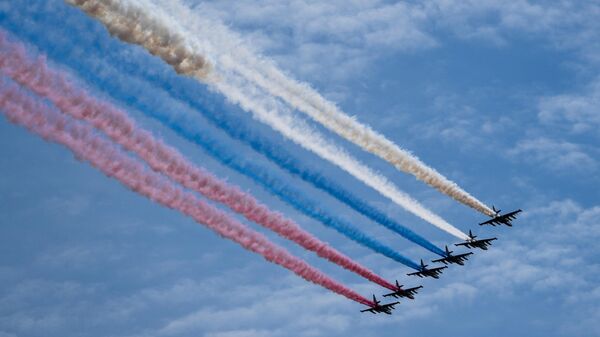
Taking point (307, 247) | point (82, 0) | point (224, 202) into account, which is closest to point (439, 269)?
point (307, 247)

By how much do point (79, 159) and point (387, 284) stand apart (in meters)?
31.1

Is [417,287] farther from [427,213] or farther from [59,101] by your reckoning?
[59,101]

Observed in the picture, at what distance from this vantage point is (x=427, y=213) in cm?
4900

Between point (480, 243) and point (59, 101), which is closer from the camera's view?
point (59, 101)

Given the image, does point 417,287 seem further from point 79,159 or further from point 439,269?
point 79,159

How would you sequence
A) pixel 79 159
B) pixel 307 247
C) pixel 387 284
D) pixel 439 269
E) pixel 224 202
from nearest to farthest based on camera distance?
pixel 79 159 < pixel 224 202 < pixel 307 247 < pixel 387 284 < pixel 439 269

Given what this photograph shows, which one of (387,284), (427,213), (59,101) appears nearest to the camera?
(59,101)

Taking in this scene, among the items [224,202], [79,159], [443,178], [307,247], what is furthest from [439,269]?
[79,159]

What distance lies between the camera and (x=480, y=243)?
2432 inches

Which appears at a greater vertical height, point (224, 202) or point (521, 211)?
point (521, 211)

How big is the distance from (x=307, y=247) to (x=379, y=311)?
16.6 metres

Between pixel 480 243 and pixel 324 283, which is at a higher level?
pixel 480 243

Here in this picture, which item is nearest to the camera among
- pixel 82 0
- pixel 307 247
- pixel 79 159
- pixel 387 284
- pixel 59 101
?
pixel 82 0

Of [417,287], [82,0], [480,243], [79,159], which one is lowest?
[79,159]
